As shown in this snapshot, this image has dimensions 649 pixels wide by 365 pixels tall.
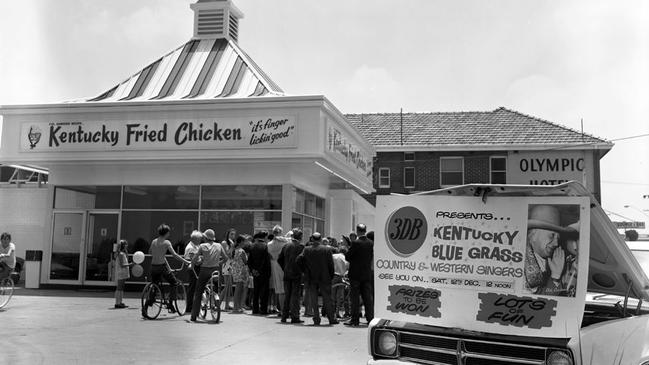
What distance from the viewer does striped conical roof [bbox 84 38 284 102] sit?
61.1 feet

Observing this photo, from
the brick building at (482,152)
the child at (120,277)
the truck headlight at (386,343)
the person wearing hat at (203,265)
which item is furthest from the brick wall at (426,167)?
the truck headlight at (386,343)

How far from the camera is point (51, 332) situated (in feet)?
33.0

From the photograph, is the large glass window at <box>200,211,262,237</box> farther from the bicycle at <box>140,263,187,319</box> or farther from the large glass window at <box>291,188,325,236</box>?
the bicycle at <box>140,263,187,319</box>

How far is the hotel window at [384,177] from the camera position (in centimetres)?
3809

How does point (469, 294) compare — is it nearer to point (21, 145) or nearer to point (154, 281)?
point (154, 281)

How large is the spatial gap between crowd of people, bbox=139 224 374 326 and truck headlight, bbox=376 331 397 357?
651cm

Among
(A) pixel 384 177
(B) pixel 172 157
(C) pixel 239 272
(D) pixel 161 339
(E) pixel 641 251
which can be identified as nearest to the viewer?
(E) pixel 641 251

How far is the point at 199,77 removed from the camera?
64.1 feet

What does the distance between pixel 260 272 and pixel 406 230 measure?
338 inches

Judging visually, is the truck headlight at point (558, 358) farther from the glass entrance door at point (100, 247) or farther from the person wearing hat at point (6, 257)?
the glass entrance door at point (100, 247)

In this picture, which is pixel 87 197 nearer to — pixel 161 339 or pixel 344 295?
pixel 344 295

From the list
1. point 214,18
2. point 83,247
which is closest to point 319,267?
point 83,247

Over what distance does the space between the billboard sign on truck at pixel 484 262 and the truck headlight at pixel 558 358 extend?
12 cm

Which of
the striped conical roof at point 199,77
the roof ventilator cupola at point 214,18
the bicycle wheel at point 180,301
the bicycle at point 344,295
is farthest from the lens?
the roof ventilator cupola at point 214,18
